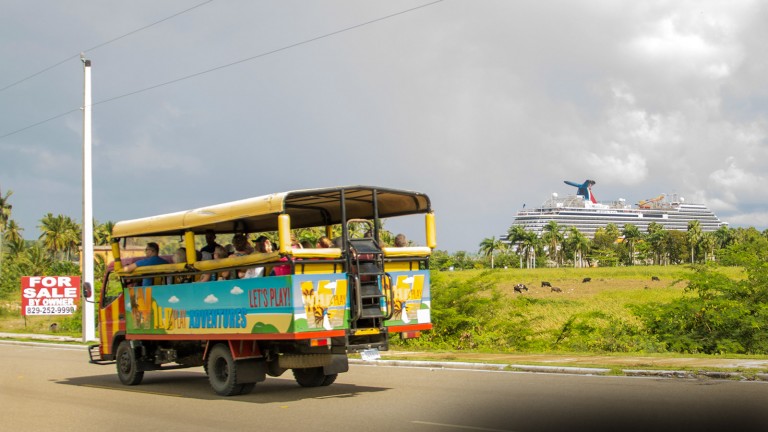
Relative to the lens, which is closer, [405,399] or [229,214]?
[405,399]

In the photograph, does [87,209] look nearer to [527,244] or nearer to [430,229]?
[430,229]

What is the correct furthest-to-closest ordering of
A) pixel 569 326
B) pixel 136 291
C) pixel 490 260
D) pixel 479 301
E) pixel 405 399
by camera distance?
pixel 490 260 → pixel 479 301 → pixel 569 326 → pixel 136 291 → pixel 405 399

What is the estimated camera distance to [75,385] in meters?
16.3

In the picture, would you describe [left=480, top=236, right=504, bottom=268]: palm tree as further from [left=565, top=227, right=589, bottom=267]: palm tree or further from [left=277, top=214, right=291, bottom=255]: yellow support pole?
[left=277, top=214, right=291, bottom=255]: yellow support pole

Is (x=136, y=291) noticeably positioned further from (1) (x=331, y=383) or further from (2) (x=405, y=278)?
(2) (x=405, y=278)

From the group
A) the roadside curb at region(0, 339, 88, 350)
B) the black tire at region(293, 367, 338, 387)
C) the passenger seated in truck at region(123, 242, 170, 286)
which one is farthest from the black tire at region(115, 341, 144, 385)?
the roadside curb at region(0, 339, 88, 350)

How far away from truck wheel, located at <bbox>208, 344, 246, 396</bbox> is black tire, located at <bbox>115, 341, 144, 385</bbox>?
111 inches

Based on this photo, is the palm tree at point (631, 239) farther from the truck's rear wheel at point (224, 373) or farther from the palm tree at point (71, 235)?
the truck's rear wheel at point (224, 373)

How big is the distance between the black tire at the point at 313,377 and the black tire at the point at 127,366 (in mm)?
3492

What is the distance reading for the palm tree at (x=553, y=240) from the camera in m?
171

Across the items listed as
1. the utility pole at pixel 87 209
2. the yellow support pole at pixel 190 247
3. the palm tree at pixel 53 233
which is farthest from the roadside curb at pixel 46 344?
the palm tree at pixel 53 233

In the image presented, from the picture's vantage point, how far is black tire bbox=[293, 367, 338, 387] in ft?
47.0

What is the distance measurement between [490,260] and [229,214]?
5847 inches

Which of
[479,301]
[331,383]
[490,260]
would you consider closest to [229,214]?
[331,383]
